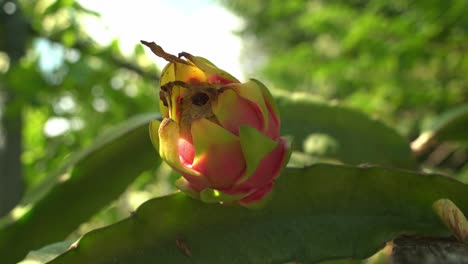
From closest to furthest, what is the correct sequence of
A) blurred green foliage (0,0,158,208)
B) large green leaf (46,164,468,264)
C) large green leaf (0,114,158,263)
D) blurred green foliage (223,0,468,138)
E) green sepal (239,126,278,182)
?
1. green sepal (239,126,278,182)
2. large green leaf (46,164,468,264)
3. large green leaf (0,114,158,263)
4. blurred green foliage (0,0,158,208)
5. blurred green foliage (223,0,468,138)

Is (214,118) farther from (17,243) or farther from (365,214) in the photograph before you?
(17,243)

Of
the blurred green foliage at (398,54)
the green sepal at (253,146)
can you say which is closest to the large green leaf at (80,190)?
the green sepal at (253,146)

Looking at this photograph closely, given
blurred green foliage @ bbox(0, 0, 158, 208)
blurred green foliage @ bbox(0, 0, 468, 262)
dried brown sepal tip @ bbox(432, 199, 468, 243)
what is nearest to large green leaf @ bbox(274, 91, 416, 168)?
blurred green foliage @ bbox(0, 0, 468, 262)

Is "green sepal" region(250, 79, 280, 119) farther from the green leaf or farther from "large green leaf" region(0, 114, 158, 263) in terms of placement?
the green leaf

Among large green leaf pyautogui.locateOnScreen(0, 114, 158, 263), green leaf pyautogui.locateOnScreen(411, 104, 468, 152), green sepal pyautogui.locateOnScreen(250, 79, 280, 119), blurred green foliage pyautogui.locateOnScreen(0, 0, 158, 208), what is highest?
green sepal pyautogui.locateOnScreen(250, 79, 280, 119)

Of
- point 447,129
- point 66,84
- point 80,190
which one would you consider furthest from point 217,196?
point 66,84

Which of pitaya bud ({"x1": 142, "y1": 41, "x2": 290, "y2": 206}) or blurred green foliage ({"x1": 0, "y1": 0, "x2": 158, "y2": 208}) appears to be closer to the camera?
pitaya bud ({"x1": 142, "y1": 41, "x2": 290, "y2": 206})

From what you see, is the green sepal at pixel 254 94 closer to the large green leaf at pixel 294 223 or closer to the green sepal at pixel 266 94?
the green sepal at pixel 266 94
